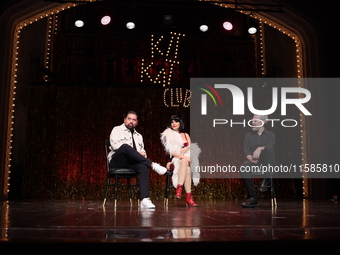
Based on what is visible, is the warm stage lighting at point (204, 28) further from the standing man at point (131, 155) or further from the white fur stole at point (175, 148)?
the standing man at point (131, 155)

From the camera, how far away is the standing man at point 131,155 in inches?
167

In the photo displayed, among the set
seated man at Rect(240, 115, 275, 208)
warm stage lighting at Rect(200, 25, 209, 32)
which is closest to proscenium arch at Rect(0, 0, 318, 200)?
warm stage lighting at Rect(200, 25, 209, 32)

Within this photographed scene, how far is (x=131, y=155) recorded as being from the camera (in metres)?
4.30

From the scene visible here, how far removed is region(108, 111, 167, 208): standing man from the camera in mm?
4254

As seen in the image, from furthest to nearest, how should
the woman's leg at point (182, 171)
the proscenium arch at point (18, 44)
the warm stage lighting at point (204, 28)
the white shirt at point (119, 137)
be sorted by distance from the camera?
1. the warm stage lighting at point (204, 28)
2. the proscenium arch at point (18, 44)
3. the woman's leg at point (182, 171)
4. the white shirt at point (119, 137)

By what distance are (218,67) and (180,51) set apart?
1037 mm

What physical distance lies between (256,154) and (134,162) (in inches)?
57.6

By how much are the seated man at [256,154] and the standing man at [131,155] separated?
1.07m

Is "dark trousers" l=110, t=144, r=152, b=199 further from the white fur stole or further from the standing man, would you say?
the white fur stole

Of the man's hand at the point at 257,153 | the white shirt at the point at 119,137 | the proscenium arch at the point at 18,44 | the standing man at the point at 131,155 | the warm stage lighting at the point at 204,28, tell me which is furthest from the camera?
the warm stage lighting at the point at 204,28

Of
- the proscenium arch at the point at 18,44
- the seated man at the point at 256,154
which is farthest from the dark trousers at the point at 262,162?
the proscenium arch at the point at 18,44

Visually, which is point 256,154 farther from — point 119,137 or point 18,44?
point 18,44

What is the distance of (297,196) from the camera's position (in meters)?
7.98

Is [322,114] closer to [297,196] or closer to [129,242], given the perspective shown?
[297,196]
